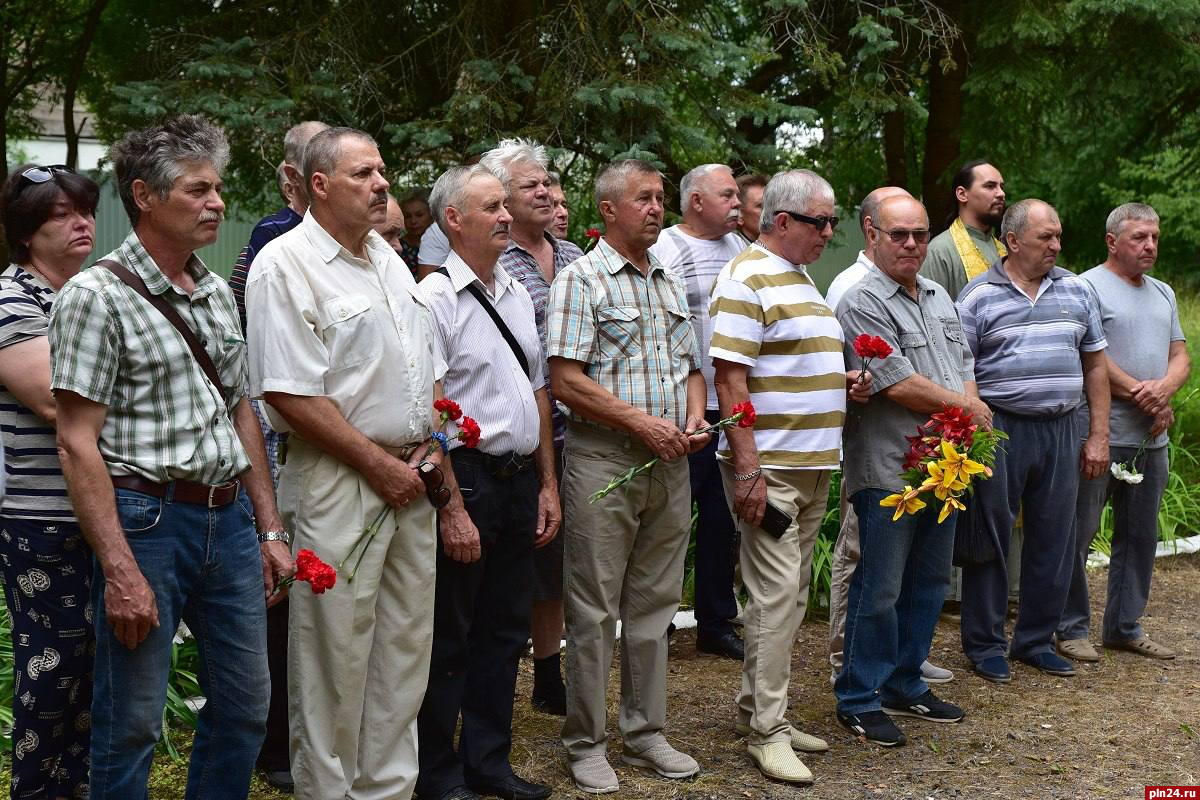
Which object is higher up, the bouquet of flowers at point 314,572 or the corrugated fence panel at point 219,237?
the corrugated fence panel at point 219,237

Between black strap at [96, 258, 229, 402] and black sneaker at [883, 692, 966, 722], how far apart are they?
11.0 ft

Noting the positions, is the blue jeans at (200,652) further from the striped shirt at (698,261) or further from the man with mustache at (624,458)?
the striped shirt at (698,261)

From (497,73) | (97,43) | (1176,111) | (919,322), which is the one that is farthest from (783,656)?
(97,43)

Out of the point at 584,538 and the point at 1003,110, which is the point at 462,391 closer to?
the point at 584,538

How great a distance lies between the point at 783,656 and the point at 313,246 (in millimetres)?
2285

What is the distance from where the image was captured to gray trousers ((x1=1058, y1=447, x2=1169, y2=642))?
21.3 feet

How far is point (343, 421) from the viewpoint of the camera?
3.65 meters

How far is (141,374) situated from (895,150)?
9.32 m

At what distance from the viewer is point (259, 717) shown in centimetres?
339

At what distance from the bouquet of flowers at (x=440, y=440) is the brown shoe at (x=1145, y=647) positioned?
4.06 metres

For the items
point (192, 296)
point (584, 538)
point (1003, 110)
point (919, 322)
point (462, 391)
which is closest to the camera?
point (192, 296)

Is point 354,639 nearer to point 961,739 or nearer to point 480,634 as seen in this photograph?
point 480,634

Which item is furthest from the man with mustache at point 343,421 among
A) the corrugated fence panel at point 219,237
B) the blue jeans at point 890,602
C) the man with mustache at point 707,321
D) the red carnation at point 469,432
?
the corrugated fence panel at point 219,237

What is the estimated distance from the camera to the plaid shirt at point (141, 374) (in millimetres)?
3037
